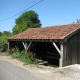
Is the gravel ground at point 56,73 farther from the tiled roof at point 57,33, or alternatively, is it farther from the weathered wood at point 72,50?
the tiled roof at point 57,33

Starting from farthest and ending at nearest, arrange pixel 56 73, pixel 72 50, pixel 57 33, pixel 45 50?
pixel 45 50
pixel 57 33
pixel 72 50
pixel 56 73

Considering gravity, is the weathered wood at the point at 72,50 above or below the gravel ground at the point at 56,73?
above

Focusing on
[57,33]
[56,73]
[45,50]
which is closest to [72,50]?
[57,33]

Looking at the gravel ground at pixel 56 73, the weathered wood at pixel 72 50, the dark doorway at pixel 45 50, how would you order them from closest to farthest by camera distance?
the gravel ground at pixel 56 73, the weathered wood at pixel 72 50, the dark doorway at pixel 45 50

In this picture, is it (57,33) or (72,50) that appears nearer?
(72,50)

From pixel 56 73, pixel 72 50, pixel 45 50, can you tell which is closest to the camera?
pixel 56 73

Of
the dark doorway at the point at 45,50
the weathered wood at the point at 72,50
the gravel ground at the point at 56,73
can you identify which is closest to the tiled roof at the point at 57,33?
the weathered wood at the point at 72,50

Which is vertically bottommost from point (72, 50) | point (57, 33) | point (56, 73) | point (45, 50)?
point (56, 73)

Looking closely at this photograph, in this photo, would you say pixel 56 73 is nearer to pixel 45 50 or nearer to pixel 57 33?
pixel 57 33

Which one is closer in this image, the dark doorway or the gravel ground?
the gravel ground

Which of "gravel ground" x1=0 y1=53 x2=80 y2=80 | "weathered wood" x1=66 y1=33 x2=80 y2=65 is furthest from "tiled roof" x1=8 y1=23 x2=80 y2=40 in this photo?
"gravel ground" x1=0 y1=53 x2=80 y2=80

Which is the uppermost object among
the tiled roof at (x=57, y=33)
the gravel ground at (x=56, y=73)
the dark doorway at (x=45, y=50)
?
the tiled roof at (x=57, y=33)

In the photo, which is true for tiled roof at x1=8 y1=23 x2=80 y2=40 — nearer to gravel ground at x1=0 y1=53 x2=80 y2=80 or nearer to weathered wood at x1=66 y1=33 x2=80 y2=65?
weathered wood at x1=66 y1=33 x2=80 y2=65

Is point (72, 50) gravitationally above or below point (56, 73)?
above
